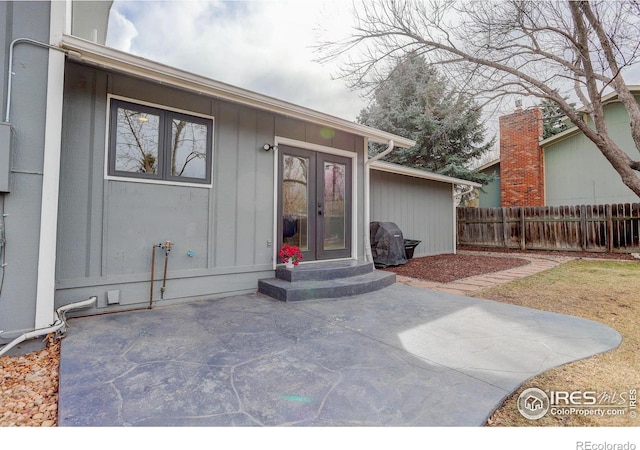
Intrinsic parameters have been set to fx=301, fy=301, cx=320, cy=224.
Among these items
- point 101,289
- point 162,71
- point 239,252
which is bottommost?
point 101,289

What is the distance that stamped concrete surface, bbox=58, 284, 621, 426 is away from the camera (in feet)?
4.98

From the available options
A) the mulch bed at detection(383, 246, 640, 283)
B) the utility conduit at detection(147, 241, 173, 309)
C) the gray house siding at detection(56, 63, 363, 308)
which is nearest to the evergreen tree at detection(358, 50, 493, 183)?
the mulch bed at detection(383, 246, 640, 283)

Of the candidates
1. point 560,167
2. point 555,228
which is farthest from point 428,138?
point 555,228

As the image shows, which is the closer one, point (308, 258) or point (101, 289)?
point (101, 289)

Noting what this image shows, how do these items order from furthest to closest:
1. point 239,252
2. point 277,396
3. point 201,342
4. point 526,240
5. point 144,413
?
point 526,240, point 239,252, point 201,342, point 277,396, point 144,413

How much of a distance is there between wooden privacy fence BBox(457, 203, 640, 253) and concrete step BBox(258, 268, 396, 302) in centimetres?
750

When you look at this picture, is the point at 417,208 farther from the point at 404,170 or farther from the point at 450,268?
the point at 450,268

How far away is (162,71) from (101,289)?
7.55 feet

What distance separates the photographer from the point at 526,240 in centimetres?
952

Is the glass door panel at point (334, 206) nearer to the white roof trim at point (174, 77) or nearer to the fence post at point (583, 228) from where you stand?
the white roof trim at point (174, 77)

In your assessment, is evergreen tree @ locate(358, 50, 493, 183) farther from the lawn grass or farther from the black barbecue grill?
the lawn grass

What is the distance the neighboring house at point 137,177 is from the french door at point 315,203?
0.02 metres
